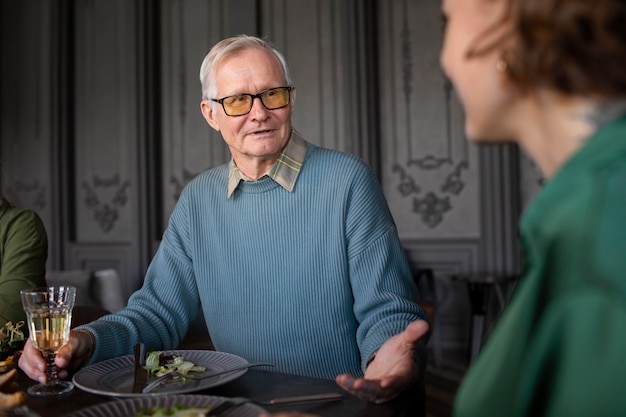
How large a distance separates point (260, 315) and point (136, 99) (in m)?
4.56

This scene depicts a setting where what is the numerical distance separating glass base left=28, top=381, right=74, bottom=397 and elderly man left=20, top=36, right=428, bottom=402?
330mm

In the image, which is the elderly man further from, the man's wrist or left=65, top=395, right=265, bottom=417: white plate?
left=65, top=395, right=265, bottom=417: white plate

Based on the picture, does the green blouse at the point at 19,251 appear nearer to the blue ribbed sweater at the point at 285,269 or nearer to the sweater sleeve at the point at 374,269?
the blue ribbed sweater at the point at 285,269

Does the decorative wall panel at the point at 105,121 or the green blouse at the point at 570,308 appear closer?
the green blouse at the point at 570,308

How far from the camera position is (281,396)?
101 cm

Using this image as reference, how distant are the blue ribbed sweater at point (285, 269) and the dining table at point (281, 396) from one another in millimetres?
386

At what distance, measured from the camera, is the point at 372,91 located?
5.11 meters

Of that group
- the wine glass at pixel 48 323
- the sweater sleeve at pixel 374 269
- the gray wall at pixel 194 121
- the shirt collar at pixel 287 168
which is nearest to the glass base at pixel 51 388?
the wine glass at pixel 48 323

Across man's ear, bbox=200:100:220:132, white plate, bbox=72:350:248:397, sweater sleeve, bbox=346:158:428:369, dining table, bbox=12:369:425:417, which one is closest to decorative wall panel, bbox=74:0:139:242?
man's ear, bbox=200:100:220:132

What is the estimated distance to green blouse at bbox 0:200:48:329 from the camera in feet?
5.65

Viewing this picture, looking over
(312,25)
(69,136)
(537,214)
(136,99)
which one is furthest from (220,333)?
(69,136)

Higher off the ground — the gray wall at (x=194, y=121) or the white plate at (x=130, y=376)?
the gray wall at (x=194, y=121)

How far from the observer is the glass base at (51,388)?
107 centimetres

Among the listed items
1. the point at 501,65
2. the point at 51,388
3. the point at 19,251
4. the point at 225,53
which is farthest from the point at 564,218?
the point at 19,251
